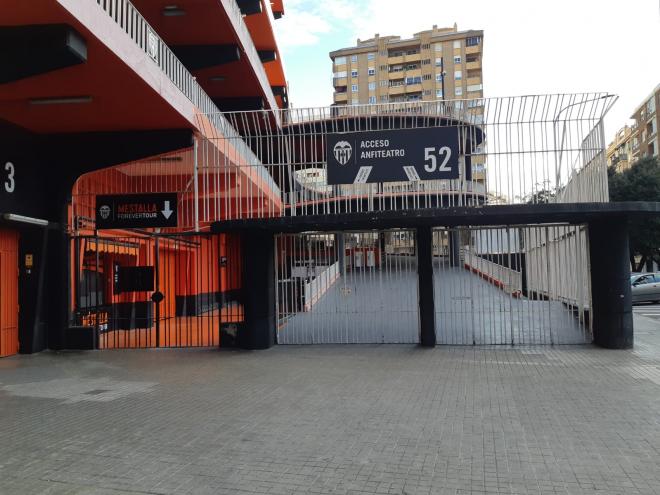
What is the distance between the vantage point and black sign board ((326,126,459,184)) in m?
10.3

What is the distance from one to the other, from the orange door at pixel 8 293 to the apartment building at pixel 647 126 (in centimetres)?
5581

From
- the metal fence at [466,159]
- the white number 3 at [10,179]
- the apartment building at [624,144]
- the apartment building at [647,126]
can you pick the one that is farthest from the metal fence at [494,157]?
the apartment building at [624,144]

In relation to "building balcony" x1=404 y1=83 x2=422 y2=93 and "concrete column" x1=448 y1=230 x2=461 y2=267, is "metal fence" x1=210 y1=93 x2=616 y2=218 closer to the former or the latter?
"concrete column" x1=448 y1=230 x2=461 y2=267

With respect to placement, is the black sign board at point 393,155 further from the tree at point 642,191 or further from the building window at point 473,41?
the building window at point 473,41

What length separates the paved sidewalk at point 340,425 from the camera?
14.5 ft

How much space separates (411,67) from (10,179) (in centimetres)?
7286

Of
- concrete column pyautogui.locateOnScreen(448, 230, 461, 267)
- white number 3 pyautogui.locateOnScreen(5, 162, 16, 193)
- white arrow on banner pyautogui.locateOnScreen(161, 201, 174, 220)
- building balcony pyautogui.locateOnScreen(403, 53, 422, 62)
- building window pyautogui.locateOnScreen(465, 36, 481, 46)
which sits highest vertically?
building window pyautogui.locateOnScreen(465, 36, 481, 46)

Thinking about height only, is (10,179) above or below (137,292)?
above

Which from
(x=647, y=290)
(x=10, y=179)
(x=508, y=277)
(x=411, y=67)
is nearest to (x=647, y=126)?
(x=411, y=67)

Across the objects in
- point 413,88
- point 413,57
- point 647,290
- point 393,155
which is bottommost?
point 647,290

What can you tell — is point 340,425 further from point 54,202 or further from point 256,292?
point 54,202

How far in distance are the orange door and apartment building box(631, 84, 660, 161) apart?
55811mm

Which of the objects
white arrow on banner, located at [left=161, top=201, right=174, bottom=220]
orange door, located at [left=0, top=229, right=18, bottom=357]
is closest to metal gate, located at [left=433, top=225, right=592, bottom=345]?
white arrow on banner, located at [left=161, top=201, right=174, bottom=220]

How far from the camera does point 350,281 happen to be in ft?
38.1
